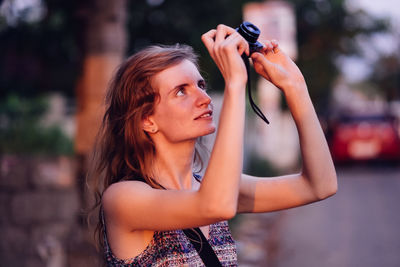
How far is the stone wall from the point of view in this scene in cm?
601

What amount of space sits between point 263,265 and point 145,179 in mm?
4483

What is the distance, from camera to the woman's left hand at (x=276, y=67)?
1.97 m

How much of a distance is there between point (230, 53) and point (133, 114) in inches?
21.9

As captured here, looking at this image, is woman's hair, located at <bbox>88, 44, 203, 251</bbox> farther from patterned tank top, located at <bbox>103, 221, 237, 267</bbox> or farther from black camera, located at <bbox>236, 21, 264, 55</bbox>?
black camera, located at <bbox>236, 21, 264, 55</bbox>

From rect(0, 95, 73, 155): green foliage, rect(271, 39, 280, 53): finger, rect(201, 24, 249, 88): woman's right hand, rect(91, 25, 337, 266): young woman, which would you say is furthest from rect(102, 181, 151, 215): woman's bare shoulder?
rect(0, 95, 73, 155): green foliage

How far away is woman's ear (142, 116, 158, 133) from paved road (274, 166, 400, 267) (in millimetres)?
4409

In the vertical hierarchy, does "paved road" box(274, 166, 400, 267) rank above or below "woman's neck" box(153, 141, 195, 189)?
below

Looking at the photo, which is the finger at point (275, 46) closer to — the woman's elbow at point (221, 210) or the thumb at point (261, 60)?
the thumb at point (261, 60)

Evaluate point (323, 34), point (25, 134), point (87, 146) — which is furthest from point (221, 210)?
point (323, 34)

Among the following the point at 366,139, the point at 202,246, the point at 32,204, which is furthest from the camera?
the point at 366,139

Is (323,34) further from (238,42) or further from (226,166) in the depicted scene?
(226,166)

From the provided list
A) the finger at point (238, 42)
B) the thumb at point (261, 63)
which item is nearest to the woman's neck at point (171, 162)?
the thumb at point (261, 63)

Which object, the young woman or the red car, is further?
the red car

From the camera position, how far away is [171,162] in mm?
2088
